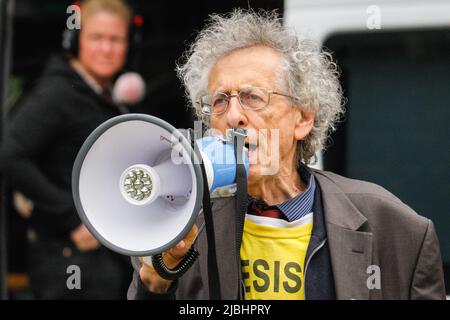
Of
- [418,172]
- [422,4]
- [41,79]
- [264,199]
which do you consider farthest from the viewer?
[41,79]

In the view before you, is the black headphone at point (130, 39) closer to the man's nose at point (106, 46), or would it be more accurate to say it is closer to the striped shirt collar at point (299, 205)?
the man's nose at point (106, 46)

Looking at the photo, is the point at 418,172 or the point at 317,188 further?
the point at 418,172

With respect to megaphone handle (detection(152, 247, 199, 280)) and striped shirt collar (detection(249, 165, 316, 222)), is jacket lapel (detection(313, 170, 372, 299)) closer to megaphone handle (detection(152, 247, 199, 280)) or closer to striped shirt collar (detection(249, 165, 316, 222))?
striped shirt collar (detection(249, 165, 316, 222))

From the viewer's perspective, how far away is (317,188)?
2.26 metres

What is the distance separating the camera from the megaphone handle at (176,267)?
1.96m

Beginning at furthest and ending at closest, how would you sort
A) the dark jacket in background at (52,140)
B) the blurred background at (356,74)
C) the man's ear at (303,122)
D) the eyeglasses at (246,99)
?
1. the dark jacket in background at (52,140)
2. the blurred background at (356,74)
3. the man's ear at (303,122)
4. the eyeglasses at (246,99)

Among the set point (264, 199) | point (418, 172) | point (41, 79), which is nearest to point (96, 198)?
point (264, 199)

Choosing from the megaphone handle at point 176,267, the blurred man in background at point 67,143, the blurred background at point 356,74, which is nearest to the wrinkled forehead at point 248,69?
the blurred background at point 356,74

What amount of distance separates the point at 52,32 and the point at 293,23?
158cm

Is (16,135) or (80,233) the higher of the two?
(16,135)

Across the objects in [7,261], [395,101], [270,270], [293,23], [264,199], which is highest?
[293,23]

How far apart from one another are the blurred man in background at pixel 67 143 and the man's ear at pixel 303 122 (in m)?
1.38

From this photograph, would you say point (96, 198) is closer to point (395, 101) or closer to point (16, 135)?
point (395, 101)

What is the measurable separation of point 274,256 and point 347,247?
0.20 meters
